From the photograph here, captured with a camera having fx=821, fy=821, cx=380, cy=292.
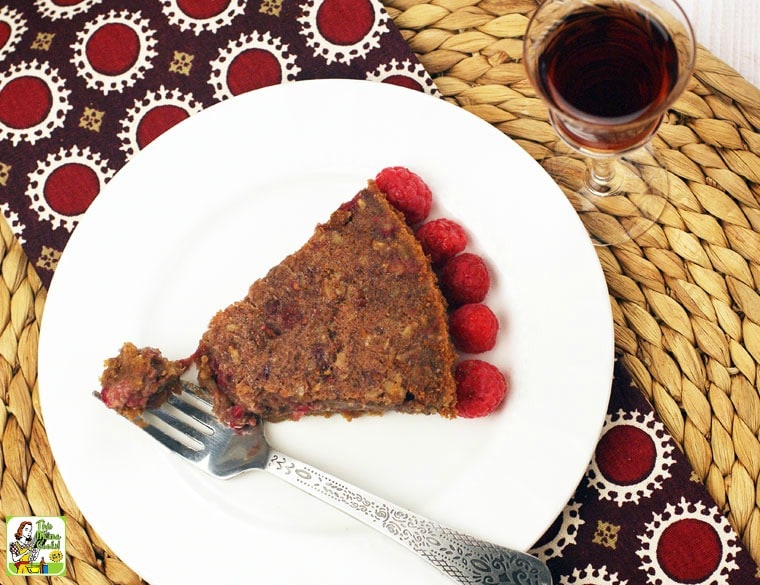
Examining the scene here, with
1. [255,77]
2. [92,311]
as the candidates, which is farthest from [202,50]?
[92,311]

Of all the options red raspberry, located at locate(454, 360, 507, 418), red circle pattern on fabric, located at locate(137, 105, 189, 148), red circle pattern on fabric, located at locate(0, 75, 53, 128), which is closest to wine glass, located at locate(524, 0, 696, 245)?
red raspberry, located at locate(454, 360, 507, 418)

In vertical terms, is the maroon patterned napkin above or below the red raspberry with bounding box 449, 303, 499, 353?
above

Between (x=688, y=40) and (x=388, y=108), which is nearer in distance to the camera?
(x=688, y=40)

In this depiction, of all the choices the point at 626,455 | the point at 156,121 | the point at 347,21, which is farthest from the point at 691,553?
the point at 156,121

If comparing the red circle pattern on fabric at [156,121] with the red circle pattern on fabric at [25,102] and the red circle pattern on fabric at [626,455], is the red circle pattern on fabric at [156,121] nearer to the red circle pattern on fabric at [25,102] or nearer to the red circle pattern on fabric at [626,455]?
the red circle pattern on fabric at [25,102]

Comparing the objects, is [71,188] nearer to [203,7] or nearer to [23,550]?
[203,7]

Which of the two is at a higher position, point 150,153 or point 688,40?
point 150,153

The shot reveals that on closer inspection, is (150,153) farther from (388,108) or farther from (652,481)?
(652,481)

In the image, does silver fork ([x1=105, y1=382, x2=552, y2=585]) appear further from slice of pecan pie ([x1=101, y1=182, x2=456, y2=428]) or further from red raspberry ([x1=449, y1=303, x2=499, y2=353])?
red raspberry ([x1=449, y1=303, x2=499, y2=353])
